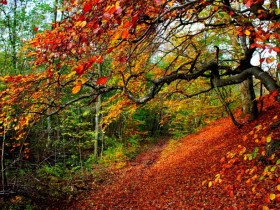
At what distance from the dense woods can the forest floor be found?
430mm

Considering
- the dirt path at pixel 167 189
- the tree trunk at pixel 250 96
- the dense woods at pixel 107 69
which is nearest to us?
the dense woods at pixel 107 69

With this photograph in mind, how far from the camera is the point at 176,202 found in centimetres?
798

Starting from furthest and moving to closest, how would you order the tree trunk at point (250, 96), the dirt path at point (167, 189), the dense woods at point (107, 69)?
the tree trunk at point (250, 96) < the dirt path at point (167, 189) < the dense woods at point (107, 69)

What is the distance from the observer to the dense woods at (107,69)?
3.53 m

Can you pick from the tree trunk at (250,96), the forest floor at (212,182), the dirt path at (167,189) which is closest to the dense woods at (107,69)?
the tree trunk at (250,96)

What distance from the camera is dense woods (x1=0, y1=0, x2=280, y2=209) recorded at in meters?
3.53

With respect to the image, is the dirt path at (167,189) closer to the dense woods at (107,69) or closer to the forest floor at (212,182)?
the forest floor at (212,182)

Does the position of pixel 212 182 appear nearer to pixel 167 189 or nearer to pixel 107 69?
pixel 167 189

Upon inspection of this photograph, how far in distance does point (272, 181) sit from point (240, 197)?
0.90 metres

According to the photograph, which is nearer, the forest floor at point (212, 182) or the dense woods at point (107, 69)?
the dense woods at point (107, 69)

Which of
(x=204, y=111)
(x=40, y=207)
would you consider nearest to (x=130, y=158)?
(x=204, y=111)

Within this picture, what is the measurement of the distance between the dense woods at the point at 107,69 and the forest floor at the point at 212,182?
1.41 ft

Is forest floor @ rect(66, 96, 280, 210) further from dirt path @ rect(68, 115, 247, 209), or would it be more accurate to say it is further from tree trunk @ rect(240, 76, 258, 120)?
tree trunk @ rect(240, 76, 258, 120)

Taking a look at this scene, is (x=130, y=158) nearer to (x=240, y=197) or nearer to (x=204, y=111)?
(x=204, y=111)
